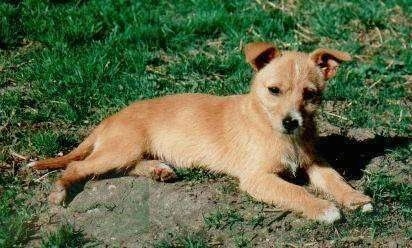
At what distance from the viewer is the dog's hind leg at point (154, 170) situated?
602 centimetres

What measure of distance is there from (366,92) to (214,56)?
195cm

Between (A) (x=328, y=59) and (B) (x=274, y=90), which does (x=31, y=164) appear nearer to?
(B) (x=274, y=90)

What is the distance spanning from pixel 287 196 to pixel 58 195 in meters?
1.98

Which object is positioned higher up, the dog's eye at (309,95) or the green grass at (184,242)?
the dog's eye at (309,95)

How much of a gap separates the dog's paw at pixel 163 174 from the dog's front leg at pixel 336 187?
129 centimetres

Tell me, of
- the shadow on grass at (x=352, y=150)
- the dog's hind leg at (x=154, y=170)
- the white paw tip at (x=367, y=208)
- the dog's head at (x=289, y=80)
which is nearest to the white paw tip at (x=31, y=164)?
the dog's hind leg at (x=154, y=170)

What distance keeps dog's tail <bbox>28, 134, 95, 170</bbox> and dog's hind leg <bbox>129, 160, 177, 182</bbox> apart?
0.50m

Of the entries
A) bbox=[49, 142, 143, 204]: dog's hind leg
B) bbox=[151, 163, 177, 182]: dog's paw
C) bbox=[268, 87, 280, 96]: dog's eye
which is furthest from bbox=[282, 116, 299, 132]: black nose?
bbox=[49, 142, 143, 204]: dog's hind leg

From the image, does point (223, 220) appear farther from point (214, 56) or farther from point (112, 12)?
point (112, 12)

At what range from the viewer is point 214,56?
8.32m

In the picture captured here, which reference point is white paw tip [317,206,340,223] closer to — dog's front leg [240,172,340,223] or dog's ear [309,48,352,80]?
dog's front leg [240,172,340,223]

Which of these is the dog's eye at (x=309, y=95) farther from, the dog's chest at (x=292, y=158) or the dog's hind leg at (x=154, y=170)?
the dog's hind leg at (x=154, y=170)

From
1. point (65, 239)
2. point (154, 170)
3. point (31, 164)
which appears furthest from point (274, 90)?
point (31, 164)

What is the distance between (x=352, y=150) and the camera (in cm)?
675
